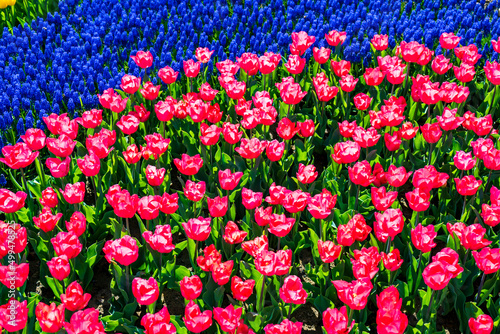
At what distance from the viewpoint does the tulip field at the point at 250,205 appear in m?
2.58

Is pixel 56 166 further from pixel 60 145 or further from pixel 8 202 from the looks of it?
pixel 8 202

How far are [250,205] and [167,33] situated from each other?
2.76m

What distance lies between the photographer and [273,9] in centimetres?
586

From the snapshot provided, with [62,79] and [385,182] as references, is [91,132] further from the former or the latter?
[385,182]

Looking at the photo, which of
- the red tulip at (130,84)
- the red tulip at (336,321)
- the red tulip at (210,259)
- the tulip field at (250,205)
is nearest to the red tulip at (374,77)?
the tulip field at (250,205)

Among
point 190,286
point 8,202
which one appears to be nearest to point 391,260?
point 190,286

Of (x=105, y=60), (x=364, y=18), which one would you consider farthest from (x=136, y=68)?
(x=364, y=18)

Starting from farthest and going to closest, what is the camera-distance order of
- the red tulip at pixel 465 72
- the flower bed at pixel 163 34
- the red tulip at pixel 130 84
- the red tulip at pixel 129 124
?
the flower bed at pixel 163 34 → the red tulip at pixel 465 72 → the red tulip at pixel 130 84 → the red tulip at pixel 129 124

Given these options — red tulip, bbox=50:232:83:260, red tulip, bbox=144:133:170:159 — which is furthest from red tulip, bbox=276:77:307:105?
red tulip, bbox=50:232:83:260

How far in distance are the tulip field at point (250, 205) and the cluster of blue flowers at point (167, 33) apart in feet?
0.14

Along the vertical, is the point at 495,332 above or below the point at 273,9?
below

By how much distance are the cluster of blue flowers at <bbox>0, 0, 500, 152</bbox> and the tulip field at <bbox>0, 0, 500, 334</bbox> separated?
42 mm

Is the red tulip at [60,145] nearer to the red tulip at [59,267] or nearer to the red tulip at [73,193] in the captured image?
the red tulip at [73,193]

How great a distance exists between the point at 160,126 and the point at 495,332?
243 cm
